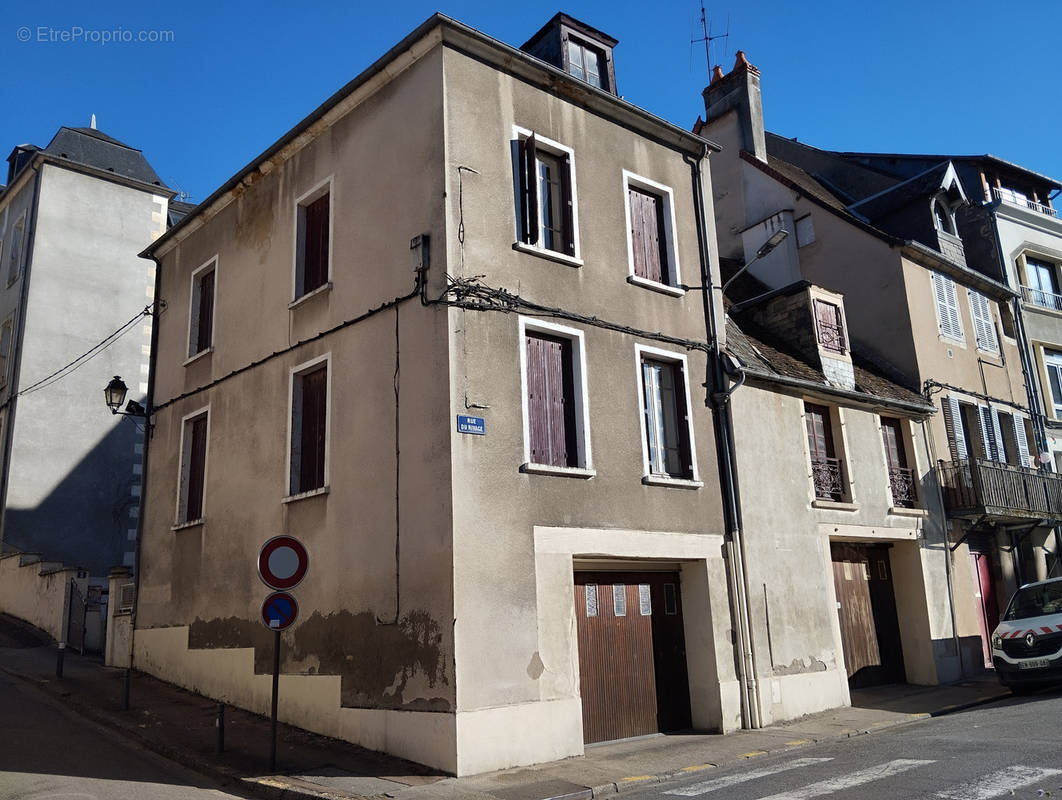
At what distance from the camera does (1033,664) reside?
13.1 metres

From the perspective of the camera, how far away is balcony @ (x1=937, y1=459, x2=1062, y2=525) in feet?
55.5

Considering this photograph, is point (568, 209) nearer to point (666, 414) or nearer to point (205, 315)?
point (666, 414)

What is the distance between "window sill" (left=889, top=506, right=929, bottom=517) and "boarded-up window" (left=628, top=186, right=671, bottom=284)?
6.42 m

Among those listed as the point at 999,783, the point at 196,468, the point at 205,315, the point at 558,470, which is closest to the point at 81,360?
the point at 205,315

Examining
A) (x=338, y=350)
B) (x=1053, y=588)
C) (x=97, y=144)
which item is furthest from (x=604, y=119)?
(x=97, y=144)

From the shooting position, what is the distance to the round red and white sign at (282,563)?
28.6 ft

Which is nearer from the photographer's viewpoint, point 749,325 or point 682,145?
point 682,145

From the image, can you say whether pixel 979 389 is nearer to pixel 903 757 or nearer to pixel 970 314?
pixel 970 314

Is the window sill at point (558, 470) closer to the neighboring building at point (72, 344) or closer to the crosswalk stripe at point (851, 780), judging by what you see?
the crosswalk stripe at point (851, 780)

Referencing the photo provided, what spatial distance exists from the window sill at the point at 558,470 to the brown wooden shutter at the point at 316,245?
4455 mm

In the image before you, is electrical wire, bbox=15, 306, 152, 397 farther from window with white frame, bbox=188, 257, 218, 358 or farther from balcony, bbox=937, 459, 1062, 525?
balcony, bbox=937, 459, 1062, 525

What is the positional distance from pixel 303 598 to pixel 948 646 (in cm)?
1157

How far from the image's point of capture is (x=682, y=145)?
46.0ft

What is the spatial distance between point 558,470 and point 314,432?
3.71m
